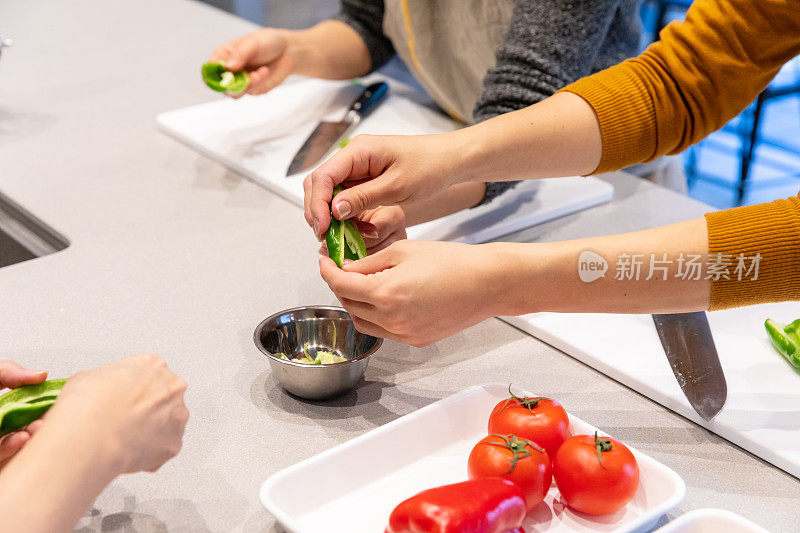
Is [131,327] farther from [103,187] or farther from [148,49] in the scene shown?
[148,49]

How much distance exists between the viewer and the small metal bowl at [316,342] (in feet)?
3.57

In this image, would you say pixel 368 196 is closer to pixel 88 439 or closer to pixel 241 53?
pixel 88 439

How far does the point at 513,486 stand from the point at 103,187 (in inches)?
45.5

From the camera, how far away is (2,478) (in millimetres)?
718

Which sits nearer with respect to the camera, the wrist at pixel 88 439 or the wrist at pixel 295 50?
the wrist at pixel 88 439

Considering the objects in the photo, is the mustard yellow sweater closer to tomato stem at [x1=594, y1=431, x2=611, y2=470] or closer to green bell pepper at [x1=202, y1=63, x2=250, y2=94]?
tomato stem at [x1=594, y1=431, x2=611, y2=470]

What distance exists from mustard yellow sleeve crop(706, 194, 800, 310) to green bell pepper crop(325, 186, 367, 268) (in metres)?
0.46

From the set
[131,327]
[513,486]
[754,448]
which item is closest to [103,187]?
[131,327]

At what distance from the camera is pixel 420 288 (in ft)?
3.31

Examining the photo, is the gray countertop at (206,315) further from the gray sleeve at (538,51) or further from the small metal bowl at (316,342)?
the gray sleeve at (538,51)

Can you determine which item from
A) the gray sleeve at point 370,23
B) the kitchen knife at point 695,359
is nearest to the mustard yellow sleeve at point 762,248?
the kitchen knife at point 695,359

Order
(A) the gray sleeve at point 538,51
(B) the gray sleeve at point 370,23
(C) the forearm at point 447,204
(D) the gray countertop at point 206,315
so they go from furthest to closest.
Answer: (B) the gray sleeve at point 370,23 → (A) the gray sleeve at point 538,51 → (C) the forearm at point 447,204 → (D) the gray countertop at point 206,315

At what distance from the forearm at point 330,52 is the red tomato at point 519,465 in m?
1.30

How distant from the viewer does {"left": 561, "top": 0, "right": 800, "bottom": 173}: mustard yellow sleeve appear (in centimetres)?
129
